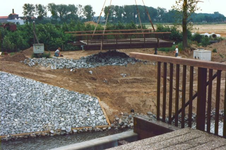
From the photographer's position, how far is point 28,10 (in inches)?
2611

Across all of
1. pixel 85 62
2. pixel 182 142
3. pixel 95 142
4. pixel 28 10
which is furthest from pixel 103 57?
pixel 28 10

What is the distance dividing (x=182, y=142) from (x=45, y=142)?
7.46 m

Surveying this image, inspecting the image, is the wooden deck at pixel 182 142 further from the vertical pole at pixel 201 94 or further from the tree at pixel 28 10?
the tree at pixel 28 10

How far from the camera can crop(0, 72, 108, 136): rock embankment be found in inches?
471

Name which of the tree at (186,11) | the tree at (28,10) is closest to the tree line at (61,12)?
the tree at (28,10)

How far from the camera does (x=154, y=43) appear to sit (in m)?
20.5

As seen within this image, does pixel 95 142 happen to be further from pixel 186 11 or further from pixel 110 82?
pixel 186 11

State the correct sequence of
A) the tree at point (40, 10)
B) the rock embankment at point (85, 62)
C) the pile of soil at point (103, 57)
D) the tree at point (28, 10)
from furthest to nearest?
the tree at point (40, 10), the tree at point (28, 10), the pile of soil at point (103, 57), the rock embankment at point (85, 62)

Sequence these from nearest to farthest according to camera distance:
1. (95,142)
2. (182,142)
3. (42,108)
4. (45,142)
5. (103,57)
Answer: (182,142) → (95,142) → (45,142) → (42,108) → (103,57)

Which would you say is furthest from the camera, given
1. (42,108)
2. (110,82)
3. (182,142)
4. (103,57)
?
(103,57)

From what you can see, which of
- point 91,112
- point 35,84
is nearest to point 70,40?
point 35,84

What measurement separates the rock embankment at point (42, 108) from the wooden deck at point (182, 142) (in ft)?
25.0

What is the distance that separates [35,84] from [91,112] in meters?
3.53

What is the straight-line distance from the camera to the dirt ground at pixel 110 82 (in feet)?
47.5
